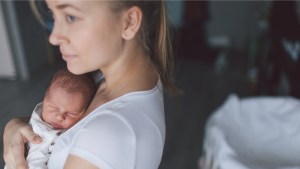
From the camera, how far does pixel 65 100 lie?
573 mm

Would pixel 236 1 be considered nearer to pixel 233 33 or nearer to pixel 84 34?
pixel 233 33

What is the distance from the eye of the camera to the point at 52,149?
21.3 inches

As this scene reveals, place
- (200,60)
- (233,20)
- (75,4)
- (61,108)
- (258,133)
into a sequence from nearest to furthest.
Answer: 1. (75,4)
2. (61,108)
3. (258,133)
4. (200,60)
5. (233,20)

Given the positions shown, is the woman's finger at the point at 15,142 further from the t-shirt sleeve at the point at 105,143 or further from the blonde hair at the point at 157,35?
the blonde hair at the point at 157,35

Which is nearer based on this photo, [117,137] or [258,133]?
[117,137]

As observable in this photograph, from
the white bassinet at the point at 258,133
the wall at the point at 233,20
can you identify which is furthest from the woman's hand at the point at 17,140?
the wall at the point at 233,20

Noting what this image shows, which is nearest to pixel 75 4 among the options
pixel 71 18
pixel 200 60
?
pixel 71 18

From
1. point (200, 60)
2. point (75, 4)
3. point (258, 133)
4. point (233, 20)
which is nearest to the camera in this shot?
point (75, 4)

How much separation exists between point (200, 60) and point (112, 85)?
3156 millimetres

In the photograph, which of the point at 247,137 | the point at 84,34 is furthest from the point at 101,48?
the point at 247,137

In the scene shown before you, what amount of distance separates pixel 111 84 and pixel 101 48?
94mm

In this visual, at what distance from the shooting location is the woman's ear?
1.68 feet

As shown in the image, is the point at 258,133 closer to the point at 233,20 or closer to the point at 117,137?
the point at 117,137

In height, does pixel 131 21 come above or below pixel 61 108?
above
